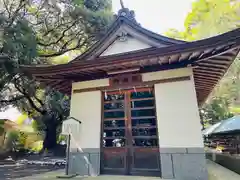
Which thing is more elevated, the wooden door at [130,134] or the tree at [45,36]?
the tree at [45,36]

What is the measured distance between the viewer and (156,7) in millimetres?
9742

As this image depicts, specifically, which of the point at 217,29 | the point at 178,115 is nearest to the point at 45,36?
the point at 178,115

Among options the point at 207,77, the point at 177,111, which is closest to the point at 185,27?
the point at 207,77

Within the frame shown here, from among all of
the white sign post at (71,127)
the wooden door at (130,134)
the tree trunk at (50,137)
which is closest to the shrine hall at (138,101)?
the wooden door at (130,134)

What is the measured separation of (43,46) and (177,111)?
9.54 m

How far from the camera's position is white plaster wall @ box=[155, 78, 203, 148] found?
4094mm

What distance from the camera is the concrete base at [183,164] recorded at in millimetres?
3898

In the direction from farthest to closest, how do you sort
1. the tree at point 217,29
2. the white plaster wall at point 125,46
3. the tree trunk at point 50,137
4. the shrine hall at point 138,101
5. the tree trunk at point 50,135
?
the tree trunk at point 50,137 < the tree trunk at point 50,135 < the tree at point 217,29 < the white plaster wall at point 125,46 < the shrine hall at point 138,101

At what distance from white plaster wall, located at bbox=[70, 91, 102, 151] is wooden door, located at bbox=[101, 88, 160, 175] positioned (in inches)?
7.7

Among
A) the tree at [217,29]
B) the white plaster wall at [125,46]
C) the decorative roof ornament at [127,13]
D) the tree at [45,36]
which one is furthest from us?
the tree at [217,29]

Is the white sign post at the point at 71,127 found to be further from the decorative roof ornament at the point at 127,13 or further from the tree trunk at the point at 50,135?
the tree trunk at the point at 50,135

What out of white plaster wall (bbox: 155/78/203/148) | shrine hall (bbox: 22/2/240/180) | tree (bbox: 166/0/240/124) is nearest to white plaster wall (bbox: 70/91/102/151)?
shrine hall (bbox: 22/2/240/180)

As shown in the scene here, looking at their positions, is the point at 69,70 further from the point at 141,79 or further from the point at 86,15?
the point at 86,15

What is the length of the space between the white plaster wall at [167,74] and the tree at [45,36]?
5198 millimetres
